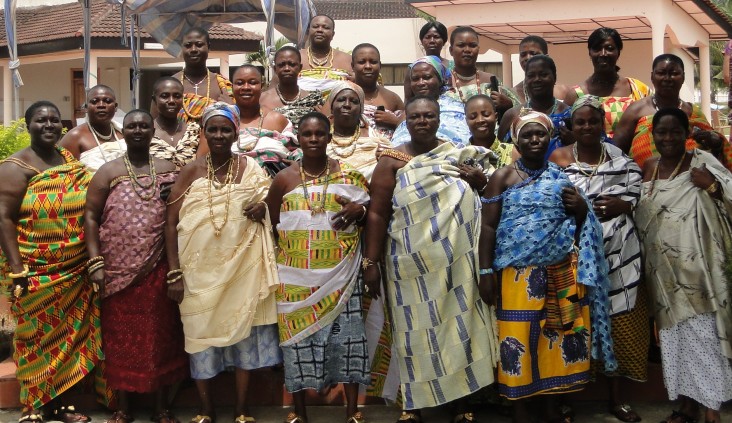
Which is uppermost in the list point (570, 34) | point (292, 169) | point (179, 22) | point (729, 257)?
point (570, 34)

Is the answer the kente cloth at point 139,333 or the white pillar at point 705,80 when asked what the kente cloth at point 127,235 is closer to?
the kente cloth at point 139,333

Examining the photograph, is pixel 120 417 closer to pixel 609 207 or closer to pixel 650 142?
pixel 609 207

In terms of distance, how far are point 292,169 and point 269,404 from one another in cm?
170

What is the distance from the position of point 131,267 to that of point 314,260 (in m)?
1.16

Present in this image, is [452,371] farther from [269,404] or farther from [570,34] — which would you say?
[570,34]

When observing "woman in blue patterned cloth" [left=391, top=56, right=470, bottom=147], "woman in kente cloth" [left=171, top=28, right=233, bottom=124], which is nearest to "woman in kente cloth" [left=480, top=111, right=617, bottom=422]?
"woman in blue patterned cloth" [left=391, top=56, right=470, bottom=147]

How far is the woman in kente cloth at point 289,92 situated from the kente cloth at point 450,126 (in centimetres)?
74

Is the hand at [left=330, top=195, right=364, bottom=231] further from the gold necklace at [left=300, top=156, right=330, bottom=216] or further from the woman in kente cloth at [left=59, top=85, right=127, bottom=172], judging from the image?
the woman in kente cloth at [left=59, top=85, right=127, bottom=172]

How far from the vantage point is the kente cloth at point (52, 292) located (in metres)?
5.49

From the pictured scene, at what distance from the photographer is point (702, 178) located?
5.23 meters

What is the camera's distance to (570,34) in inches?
782

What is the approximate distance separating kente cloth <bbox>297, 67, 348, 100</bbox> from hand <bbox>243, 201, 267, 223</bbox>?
5.02 feet

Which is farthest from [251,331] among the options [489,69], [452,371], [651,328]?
[489,69]

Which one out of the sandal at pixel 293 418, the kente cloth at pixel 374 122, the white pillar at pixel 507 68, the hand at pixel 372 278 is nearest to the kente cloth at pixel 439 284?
the hand at pixel 372 278
